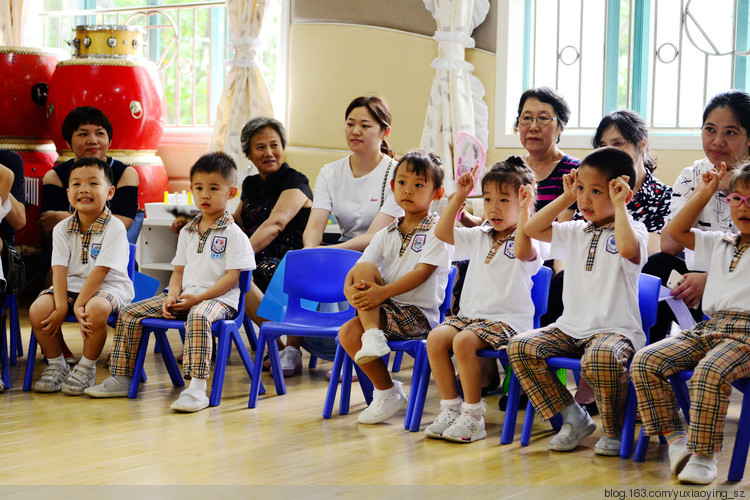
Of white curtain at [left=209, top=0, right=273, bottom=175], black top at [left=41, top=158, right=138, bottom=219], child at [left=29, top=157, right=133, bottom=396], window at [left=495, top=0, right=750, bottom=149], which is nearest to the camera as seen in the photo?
child at [left=29, top=157, right=133, bottom=396]

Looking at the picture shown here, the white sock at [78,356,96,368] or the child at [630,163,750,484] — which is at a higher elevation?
the child at [630,163,750,484]

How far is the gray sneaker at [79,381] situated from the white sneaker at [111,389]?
1.5 inches

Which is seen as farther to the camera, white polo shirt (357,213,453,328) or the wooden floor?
white polo shirt (357,213,453,328)

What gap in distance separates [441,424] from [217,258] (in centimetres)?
107

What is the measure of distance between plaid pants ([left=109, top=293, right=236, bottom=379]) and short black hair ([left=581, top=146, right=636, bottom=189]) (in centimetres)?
135

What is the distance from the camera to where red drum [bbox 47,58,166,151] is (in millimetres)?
5133

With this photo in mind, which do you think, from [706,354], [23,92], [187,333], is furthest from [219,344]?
[23,92]

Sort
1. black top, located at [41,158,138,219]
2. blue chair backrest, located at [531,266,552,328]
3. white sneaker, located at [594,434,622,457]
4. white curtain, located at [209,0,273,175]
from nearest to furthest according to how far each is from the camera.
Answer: white sneaker, located at [594,434,622,457] → blue chair backrest, located at [531,266,552,328] → black top, located at [41,158,138,219] → white curtain, located at [209,0,273,175]

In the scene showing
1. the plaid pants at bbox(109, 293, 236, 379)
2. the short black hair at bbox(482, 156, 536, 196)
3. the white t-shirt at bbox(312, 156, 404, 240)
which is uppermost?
the short black hair at bbox(482, 156, 536, 196)

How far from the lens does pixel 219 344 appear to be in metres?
3.18

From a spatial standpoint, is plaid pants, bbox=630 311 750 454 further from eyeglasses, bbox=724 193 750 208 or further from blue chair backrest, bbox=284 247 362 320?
blue chair backrest, bbox=284 247 362 320

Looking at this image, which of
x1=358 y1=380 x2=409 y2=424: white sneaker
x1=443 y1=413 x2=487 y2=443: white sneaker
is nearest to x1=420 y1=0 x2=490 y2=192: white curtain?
x1=358 y1=380 x2=409 y2=424: white sneaker

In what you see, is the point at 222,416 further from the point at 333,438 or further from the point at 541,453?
the point at 541,453

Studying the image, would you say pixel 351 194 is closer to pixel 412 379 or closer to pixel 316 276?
pixel 316 276
